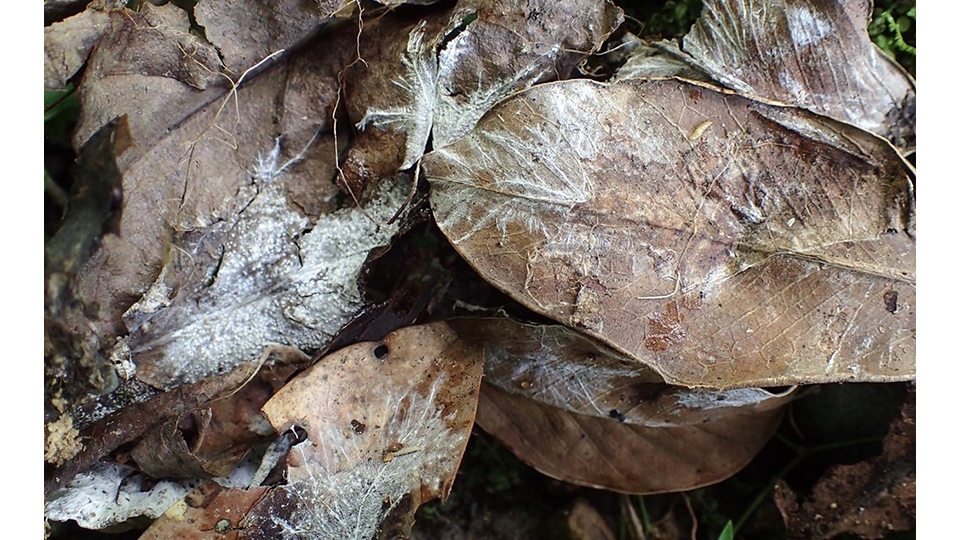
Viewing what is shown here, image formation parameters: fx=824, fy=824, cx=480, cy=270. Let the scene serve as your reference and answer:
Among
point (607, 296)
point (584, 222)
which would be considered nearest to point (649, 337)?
point (607, 296)

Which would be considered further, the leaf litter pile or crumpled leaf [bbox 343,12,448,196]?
crumpled leaf [bbox 343,12,448,196]

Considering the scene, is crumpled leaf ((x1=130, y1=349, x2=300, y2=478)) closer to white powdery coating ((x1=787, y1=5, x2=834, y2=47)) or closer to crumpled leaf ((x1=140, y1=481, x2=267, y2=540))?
crumpled leaf ((x1=140, y1=481, x2=267, y2=540))

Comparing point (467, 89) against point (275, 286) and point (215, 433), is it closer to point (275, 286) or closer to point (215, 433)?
point (275, 286)

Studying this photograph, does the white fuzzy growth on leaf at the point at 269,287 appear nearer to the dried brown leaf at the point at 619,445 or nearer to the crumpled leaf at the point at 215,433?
the crumpled leaf at the point at 215,433

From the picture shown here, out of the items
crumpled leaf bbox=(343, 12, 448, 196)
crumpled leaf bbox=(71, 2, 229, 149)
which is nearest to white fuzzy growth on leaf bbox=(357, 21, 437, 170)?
crumpled leaf bbox=(343, 12, 448, 196)

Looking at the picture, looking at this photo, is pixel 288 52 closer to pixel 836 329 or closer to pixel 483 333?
pixel 483 333

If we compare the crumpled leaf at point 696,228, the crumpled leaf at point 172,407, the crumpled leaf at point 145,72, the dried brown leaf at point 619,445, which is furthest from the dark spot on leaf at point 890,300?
the crumpled leaf at point 145,72
